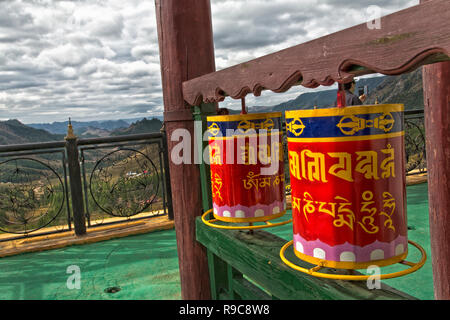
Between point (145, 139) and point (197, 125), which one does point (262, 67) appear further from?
point (145, 139)

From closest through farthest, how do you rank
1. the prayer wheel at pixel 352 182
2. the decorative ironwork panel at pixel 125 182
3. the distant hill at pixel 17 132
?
the prayer wheel at pixel 352 182 < the decorative ironwork panel at pixel 125 182 < the distant hill at pixel 17 132

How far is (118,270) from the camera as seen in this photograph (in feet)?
10.8

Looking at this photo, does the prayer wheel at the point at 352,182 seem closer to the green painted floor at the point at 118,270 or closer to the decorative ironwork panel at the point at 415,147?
the green painted floor at the point at 118,270

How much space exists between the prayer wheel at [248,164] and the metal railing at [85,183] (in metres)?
3.38

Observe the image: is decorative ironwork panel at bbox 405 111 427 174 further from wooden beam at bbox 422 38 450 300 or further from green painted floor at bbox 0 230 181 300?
wooden beam at bbox 422 38 450 300

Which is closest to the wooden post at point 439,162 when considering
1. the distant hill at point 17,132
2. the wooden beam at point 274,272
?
the wooden beam at point 274,272

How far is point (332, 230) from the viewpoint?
0.82m

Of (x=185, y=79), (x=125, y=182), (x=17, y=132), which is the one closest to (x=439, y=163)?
(x=185, y=79)

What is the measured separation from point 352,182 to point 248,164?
0.48 metres

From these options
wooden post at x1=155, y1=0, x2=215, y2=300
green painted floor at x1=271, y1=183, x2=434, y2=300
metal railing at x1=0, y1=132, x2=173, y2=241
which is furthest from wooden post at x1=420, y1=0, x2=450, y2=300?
metal railing at x1=0, y1=132, x2=173, y2=241

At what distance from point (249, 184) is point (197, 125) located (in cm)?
45

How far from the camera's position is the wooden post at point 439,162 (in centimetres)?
140

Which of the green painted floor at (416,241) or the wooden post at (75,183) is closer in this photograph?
the green painted floor at (416,241)

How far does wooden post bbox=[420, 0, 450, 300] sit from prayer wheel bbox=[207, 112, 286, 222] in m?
0.64
